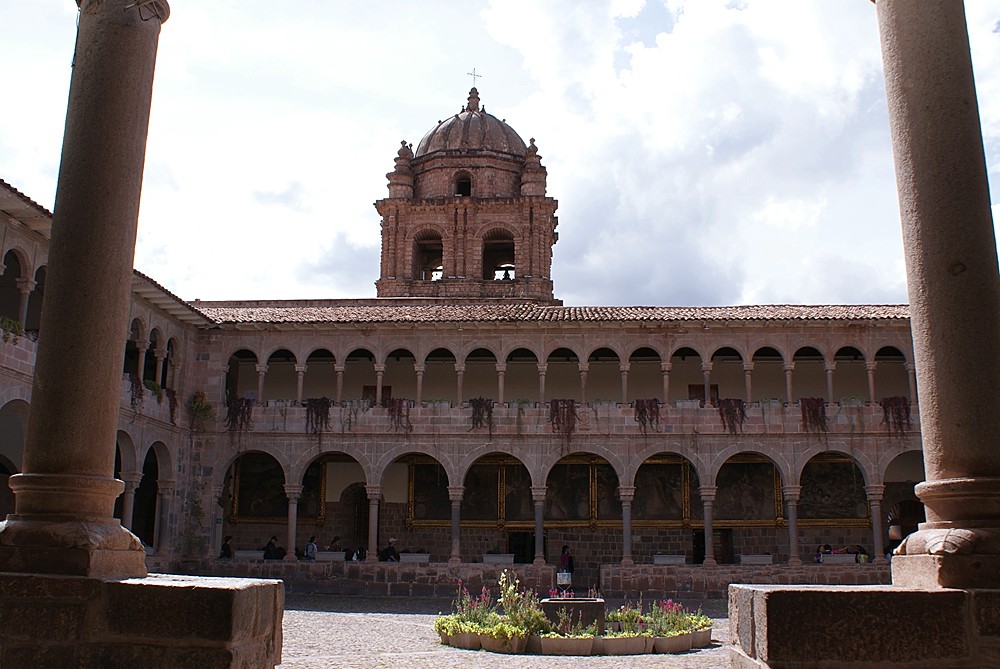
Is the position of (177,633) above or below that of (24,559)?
below

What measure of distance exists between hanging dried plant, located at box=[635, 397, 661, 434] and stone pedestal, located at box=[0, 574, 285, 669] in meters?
20.4

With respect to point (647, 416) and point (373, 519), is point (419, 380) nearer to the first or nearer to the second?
point (373, 519)

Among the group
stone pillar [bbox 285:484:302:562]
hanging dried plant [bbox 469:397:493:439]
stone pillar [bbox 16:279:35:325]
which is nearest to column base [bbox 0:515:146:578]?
stone pillar [bbox 16:279:35:325]

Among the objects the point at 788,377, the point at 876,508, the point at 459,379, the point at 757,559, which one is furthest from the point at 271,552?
the point at 876,508

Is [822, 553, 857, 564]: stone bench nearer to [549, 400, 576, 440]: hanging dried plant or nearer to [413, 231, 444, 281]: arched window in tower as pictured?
[549, 400, 576, 440]: hanging dried plant

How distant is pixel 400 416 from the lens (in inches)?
990

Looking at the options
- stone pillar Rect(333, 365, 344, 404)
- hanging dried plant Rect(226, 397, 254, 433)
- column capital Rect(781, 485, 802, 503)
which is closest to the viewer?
column capital Rect(781, 485, 802, 503)

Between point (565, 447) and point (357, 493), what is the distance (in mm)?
6624

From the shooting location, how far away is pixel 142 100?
5824mm

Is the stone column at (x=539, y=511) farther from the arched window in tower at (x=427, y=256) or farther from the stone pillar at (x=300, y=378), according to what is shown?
the arched window in tower at (x=427, y=256)

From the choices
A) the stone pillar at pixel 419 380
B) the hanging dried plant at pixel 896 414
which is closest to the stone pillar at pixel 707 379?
the hanging dried plant at pixel 896 414

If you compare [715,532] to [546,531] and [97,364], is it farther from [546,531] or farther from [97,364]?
[97,364]

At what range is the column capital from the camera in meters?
24.4

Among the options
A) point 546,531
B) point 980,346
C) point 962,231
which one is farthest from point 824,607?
point 546,531
